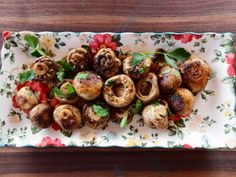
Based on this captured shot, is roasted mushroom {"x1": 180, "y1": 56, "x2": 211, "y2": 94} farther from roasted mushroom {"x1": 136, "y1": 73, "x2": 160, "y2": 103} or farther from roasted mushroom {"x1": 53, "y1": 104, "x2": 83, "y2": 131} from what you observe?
roasted mushroom {"x1": 53, "y1": 104, "x2": 83, "y2": 131}

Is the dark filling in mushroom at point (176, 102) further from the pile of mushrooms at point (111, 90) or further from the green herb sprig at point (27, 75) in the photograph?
the green herb sprig at point (27, 75)

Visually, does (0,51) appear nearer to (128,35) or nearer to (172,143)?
(128,35)

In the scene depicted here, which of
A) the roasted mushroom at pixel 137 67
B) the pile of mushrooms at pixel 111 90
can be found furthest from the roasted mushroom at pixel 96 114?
the roasted mushroom at pixel 137 67

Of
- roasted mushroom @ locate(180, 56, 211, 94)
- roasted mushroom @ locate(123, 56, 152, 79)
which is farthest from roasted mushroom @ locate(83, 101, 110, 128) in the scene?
roasted mushroom @ locate(180, 56, 211, 94)

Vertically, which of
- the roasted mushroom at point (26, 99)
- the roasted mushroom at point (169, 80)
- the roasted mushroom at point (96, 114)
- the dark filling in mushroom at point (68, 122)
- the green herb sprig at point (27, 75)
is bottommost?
the dark filling in mushroom at point (68, 122)

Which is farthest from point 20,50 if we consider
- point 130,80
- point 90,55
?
point 130,80
